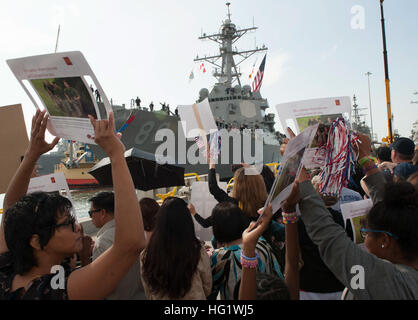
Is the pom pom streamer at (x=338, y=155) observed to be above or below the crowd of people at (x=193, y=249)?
above

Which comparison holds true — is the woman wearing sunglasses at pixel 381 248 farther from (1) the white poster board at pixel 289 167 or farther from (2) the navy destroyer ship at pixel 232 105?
(2) the navy destroyer ship at pixel 232 105

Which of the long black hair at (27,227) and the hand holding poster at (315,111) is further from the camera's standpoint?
the hand holding poster at (315,111)

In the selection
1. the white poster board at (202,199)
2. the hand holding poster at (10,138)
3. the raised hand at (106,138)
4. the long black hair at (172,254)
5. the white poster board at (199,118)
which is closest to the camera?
the raised hand at (106,138)

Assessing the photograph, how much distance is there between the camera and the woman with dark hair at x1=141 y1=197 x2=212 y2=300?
1442 millimetres

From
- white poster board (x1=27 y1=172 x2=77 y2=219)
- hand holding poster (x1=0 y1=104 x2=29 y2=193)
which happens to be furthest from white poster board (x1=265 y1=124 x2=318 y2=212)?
hand holding poster (x1=0 y1=104 x2=29 y2=193)

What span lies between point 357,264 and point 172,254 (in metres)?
0.87

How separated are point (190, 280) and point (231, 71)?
89.9 ft

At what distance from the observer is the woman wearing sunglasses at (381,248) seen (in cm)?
103

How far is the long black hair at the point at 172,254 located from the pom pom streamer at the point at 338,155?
0.85m

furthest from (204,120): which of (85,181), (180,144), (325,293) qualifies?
(85,181)

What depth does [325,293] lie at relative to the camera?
1872 mm

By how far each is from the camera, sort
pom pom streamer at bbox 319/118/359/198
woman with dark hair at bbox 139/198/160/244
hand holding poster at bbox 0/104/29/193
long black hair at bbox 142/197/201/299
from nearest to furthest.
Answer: long black hair at bbox 142/197/201/299, pom pom streamer at bbox 319/118/359/198, hand holding poster at bbox 0/104/29/193, woman with dark hair at bbox 139/198/160/244

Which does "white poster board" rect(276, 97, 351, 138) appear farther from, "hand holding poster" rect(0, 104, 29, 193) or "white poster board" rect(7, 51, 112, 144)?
"hand holding poster" rect(0, 104, 29, 193)

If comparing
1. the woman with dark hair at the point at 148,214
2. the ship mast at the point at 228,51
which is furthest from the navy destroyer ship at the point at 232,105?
the woman with dark hair at the point at 148,214
